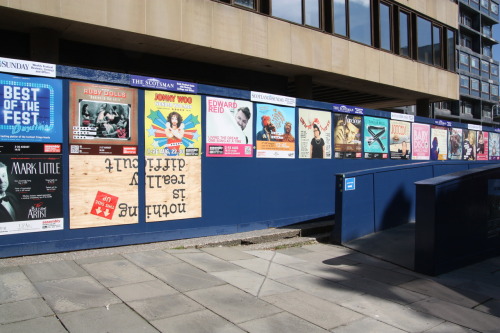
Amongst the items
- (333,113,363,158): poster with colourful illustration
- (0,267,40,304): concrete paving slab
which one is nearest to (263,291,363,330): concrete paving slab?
(0,267,40,304): concrete paving slab

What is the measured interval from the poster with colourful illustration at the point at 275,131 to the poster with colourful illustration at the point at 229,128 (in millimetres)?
274

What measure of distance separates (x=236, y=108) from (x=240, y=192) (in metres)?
1.75

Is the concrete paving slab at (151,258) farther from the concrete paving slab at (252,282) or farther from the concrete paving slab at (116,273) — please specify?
the concrete paving slab at (252,282)

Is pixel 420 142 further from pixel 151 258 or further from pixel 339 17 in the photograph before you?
pixel 151 258

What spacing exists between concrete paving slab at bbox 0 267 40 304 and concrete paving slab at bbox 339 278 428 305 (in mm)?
4123

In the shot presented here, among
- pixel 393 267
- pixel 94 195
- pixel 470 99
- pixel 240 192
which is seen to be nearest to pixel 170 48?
pixel 240 192

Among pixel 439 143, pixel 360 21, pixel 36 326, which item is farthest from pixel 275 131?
pixel 360 21

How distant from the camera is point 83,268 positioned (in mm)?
6047

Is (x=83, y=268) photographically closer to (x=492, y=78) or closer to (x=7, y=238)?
(x=7, y=238)

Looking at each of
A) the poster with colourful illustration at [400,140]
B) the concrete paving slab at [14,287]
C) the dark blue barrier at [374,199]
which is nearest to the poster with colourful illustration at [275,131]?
the dark blue barrier at [374,199]

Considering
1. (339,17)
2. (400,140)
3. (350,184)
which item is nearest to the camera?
(350,184)

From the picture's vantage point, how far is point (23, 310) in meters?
4.46

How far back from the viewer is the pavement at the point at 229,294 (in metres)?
4.46

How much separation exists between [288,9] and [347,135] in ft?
18.2
